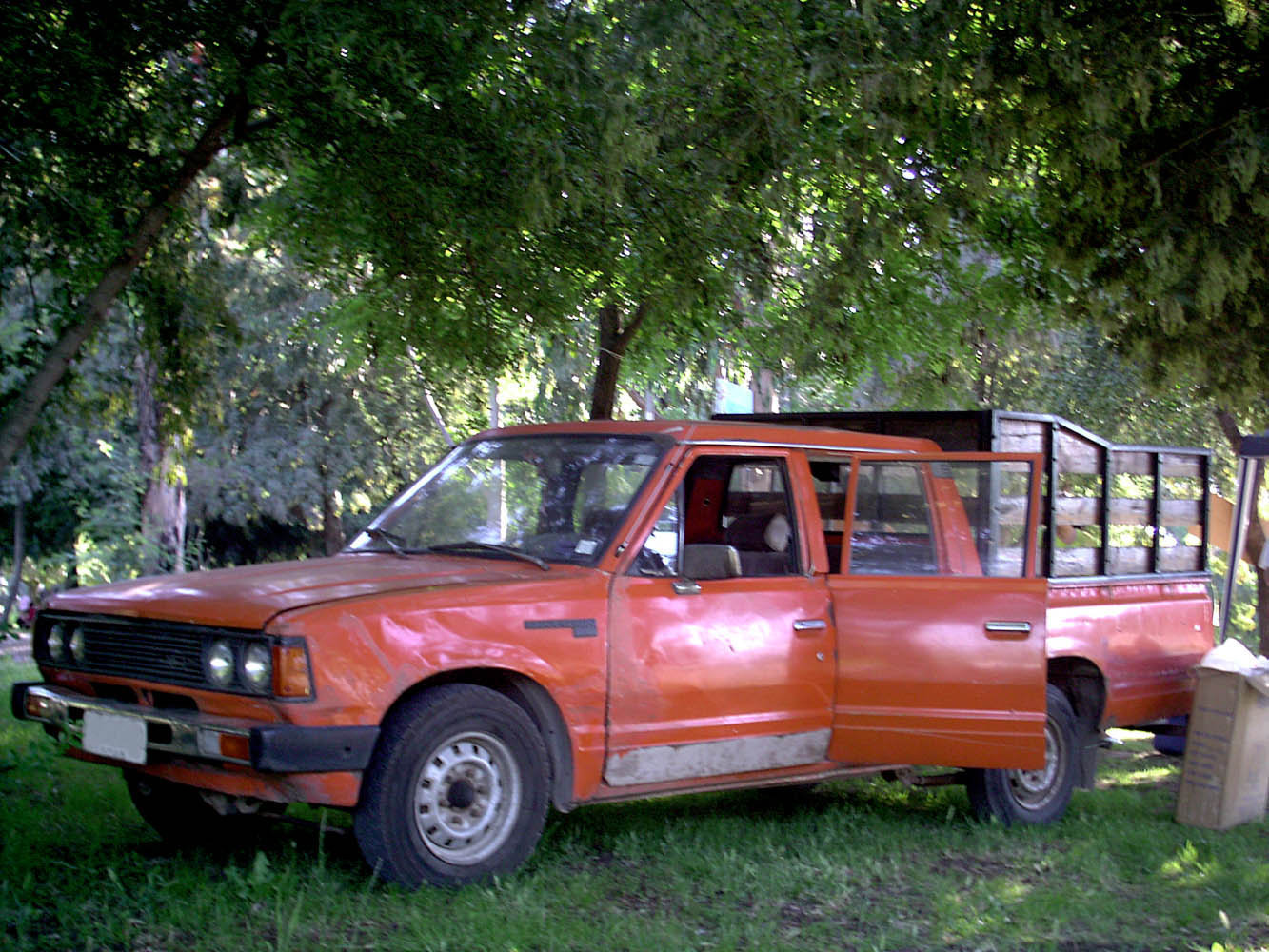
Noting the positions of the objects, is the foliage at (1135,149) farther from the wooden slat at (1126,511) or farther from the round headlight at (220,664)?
the round headlight at (220,664)

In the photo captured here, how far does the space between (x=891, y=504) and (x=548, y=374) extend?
20.7 metres

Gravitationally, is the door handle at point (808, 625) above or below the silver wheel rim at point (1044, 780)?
above

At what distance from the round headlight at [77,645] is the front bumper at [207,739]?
7.5 inches

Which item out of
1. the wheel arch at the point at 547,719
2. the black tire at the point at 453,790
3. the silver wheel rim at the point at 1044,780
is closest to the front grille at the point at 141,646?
the black tire at the point at 453,790

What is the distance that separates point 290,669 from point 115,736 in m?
0.86

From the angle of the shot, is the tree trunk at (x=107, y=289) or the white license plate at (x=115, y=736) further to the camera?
the tree trunk at (x=107, y=289)

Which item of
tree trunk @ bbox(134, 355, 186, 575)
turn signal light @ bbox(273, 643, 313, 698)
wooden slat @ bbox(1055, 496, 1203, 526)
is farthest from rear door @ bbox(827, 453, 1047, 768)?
tree trunk @ bbox(134, 355, 186, 575)

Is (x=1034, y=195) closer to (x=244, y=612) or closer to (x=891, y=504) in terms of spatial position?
(x=891, y=504)

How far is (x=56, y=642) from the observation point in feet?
18.6

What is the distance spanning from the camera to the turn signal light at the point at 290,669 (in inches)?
189

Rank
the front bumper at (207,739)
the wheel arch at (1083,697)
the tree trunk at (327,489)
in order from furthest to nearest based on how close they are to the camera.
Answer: the tree trunk at (327,489)
the wheel arch at (1083,697)
the front bumper at (207,739)

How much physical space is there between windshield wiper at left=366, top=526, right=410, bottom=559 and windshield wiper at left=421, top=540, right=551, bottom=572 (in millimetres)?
85

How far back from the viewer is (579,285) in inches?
350

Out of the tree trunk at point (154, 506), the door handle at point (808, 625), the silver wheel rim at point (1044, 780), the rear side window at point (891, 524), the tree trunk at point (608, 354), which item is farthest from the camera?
the tree trunk at point (154, 506)
